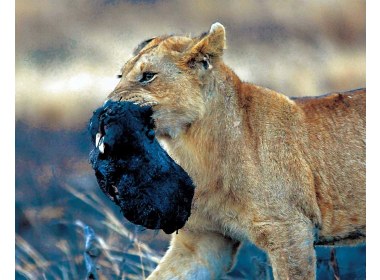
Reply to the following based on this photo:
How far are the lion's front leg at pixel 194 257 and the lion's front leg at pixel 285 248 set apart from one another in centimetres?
39

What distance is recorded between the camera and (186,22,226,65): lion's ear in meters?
4.51

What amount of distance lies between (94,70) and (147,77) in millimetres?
971

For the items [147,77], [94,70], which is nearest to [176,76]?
[147,77]

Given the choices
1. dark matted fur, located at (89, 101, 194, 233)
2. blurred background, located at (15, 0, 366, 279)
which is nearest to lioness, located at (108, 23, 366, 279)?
dark matted fur, located at (89, 101, 194, 233)

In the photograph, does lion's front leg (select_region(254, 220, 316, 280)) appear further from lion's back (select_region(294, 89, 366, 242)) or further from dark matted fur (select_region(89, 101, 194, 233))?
dark matted fur (select_region(89, 101, 194, 233))

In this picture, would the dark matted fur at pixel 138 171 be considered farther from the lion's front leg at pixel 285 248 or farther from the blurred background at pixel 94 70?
the blurred background at pixel 94 70

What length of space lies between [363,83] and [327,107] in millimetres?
476

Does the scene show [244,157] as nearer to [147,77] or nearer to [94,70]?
[147,77]

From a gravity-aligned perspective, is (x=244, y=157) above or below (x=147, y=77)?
below

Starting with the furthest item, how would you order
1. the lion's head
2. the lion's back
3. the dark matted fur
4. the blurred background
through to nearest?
the blurred background
the lion's back
the lion's head
the dark matted fur

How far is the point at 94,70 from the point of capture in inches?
211

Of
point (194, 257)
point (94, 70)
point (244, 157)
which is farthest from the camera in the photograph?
point (94, 70)

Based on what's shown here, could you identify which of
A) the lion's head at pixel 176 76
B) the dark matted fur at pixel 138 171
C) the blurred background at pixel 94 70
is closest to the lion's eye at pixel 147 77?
the lion's head at pixel 176 76

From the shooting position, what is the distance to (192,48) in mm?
4551
